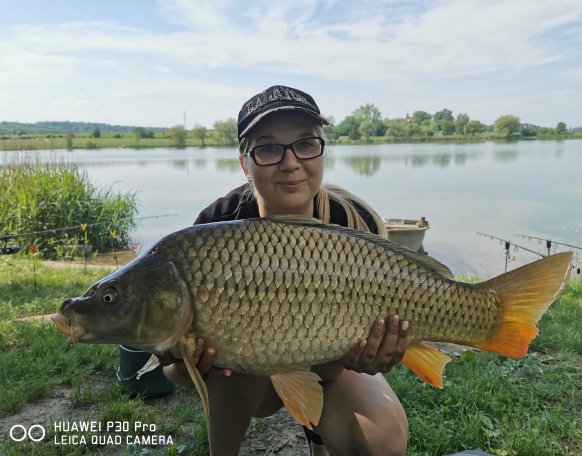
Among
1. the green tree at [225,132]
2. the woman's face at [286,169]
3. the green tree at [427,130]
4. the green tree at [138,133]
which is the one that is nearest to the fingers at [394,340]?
the woman's face at [286,169]

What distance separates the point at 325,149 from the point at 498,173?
17.9 m

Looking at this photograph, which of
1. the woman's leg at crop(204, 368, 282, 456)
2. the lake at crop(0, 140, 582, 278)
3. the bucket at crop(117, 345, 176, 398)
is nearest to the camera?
the woman's leg at crop(204, 368, 282, 456)

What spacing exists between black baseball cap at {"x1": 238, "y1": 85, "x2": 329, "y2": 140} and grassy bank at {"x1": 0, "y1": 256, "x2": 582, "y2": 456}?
3.58 feet

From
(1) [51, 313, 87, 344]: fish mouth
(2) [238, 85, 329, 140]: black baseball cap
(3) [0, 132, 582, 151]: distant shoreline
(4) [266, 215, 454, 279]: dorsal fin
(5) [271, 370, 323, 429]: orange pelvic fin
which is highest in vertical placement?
(3) [0, 132, 582, 151]: distant shoreline

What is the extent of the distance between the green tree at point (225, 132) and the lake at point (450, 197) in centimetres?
1593

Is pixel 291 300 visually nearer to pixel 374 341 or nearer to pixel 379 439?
pixel 374 341

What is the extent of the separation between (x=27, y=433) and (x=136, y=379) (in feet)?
1.32

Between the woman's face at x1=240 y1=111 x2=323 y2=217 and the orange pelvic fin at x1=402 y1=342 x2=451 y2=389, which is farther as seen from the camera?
the woman's face at x1=240 y1=111 x2=323 y2=217

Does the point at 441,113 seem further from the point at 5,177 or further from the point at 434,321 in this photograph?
the point at 434,321

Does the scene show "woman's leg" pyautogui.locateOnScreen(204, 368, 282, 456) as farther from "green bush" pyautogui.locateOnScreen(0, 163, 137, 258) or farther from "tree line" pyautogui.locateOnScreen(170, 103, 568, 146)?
"tree line" pyautogui.locateOnScreen(170, 103, 568, 146)

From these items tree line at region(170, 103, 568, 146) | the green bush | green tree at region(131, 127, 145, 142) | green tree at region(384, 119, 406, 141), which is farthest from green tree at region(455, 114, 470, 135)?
the green bush

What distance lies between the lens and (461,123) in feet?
178

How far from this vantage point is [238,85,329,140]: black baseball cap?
1444 mm

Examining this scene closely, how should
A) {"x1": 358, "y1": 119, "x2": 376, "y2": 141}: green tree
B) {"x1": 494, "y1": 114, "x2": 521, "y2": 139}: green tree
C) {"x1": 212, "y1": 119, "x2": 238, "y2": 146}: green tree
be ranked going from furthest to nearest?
{"x1": 494, "y1": 114, "x2": 521, "y2": 139}: green tree → {"x1": 358, "y1": 119, "x2": 376, "y2": 141}: green tree → {"x1": 212, "y1": 119, "x2": 238, "y2": 146}: green tree
